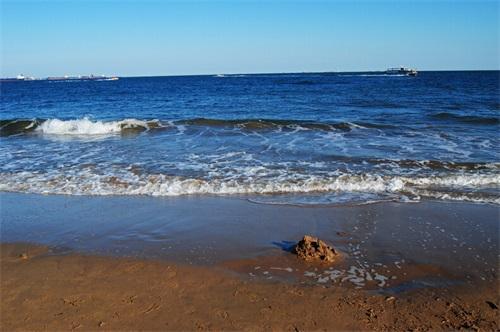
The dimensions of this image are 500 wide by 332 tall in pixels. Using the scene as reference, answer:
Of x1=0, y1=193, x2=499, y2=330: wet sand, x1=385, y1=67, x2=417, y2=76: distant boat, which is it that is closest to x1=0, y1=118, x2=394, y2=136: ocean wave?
→ x1=0, y1=193, x2=499, y2=330: wet sand

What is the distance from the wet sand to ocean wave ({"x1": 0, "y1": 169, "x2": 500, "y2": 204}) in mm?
825

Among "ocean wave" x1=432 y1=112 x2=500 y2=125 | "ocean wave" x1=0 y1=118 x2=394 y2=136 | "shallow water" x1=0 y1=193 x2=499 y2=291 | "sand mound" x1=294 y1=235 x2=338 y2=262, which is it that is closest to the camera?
"shallow water" x1=0 y1=193 x2=499 y2=291

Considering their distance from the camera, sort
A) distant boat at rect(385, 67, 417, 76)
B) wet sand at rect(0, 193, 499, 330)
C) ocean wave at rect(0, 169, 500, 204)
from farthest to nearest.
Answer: distant boat at rect(385, 67, 417, 76), ocean wave at rect(0, 169, 500, 204), wet sand at rect(0, 193, 499, 330)

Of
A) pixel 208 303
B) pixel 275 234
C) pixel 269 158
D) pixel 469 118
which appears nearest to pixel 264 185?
pixel 275 234

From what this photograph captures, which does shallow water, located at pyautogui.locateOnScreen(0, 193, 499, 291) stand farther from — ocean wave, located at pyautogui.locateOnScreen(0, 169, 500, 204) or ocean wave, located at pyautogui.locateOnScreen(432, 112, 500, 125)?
ocean wave, located at pyautogui.locateOnScreen(432, 112, 500, 125)

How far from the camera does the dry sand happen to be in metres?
3.94

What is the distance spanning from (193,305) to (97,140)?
14005 mm

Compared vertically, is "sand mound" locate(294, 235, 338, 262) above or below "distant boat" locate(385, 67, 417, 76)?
below

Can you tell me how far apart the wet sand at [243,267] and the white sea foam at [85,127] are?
12.1m

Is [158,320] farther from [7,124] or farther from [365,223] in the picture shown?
[7,124]

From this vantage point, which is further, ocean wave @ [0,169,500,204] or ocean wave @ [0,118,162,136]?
ocean wave @ [0,118,162,136]

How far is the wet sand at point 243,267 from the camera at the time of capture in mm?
4066

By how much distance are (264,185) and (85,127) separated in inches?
537

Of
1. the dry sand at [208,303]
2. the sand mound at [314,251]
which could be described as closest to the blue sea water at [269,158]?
the sand mound at [314,251]
